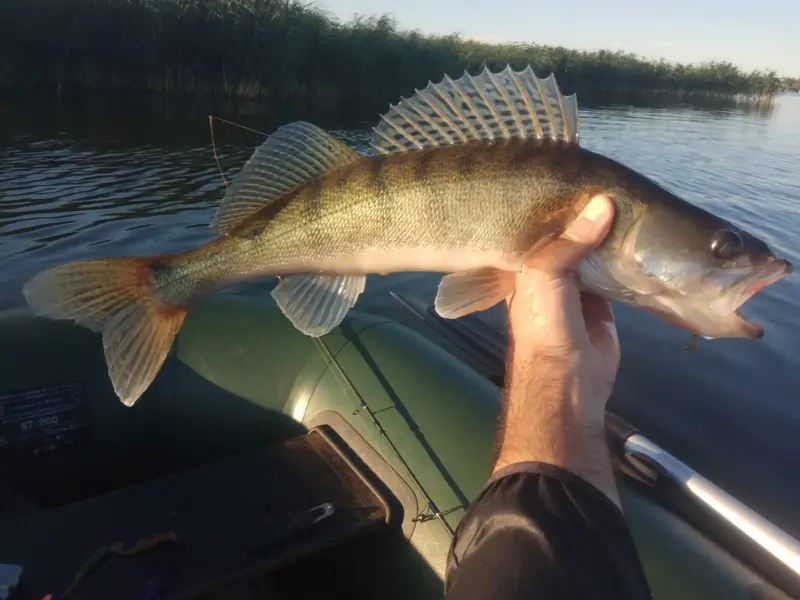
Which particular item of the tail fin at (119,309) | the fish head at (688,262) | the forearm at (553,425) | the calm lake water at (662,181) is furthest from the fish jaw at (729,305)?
the calm lake water at (662,181)

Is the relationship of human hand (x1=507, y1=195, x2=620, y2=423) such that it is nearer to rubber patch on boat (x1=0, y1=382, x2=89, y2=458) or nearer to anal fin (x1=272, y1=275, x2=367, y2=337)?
anal fin (x1=272, y1=275, x2=367, y2=337)

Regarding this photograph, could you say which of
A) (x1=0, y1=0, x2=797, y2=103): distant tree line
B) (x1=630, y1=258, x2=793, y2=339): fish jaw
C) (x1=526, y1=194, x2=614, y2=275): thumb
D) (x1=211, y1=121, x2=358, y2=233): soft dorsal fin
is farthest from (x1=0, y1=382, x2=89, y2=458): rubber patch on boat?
(x1=0, y1=0, x2=797, y2=103): distant tree line

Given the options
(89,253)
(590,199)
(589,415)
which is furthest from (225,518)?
(89,253)

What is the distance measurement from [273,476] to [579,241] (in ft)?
5.34

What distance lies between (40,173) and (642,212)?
489 inches

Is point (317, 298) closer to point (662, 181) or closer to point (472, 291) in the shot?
point (472, 291)

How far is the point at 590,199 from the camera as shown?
2020mm

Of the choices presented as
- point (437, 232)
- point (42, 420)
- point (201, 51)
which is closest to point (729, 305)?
point (437, 232)

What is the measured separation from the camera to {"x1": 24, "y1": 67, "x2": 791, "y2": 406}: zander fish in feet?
6.59

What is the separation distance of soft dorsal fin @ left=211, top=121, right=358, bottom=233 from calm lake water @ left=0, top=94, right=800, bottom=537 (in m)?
3.88

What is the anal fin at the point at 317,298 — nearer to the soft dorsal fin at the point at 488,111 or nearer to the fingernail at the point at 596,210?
the soft dorsal fin at the point at 488,111

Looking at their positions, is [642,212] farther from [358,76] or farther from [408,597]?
[358,76]

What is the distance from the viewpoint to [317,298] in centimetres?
230

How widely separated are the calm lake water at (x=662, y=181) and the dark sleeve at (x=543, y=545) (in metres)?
3.63
